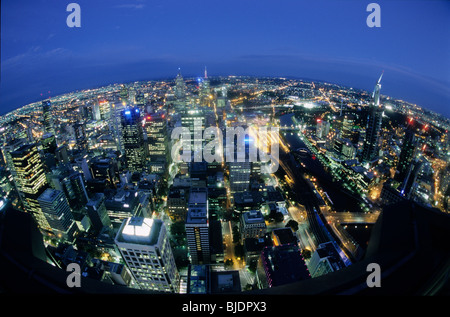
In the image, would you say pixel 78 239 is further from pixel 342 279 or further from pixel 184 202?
pixel 342 279

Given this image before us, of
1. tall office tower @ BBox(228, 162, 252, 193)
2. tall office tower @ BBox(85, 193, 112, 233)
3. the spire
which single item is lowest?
tall office tower @ BBox(85, 193, 112, 233)

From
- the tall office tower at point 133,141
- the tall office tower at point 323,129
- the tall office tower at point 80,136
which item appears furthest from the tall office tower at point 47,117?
the tall office tower at point 323,129

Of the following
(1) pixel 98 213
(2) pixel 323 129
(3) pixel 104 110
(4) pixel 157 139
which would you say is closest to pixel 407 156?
(2) pixel 323 129

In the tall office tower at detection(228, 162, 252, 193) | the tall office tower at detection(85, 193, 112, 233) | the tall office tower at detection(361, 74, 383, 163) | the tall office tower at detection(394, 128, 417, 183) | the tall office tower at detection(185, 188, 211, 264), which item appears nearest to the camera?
the tall office tower at detection(185, 188, 211, 264)

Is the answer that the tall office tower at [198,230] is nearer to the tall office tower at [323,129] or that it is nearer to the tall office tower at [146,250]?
the tall office tower at [146,250]

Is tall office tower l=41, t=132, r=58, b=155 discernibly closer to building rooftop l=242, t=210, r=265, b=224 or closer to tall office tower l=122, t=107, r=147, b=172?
tall office tower l=122, t=107, r=147, b=172

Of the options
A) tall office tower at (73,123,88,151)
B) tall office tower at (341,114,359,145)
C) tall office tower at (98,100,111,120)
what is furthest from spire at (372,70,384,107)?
tall office tower at (98,100,111,120)

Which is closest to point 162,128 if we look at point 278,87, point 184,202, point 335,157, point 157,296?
point 184,202
